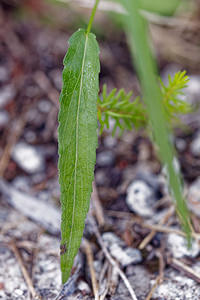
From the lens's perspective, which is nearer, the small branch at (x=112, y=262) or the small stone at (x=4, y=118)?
the small branch at (x=112, y=262)

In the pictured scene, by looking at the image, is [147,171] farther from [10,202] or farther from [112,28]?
[112,28]

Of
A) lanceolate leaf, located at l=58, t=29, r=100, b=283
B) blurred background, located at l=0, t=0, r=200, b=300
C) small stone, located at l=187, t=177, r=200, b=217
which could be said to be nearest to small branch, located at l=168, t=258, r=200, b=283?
blurred background, located at l=0, t=0, r=200, b=300

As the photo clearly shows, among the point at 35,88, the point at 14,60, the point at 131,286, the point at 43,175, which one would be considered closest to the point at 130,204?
the point at 131,286

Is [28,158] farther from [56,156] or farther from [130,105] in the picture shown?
[130,105]

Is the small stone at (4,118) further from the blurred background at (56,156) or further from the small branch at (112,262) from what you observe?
the small branch at (112,262)

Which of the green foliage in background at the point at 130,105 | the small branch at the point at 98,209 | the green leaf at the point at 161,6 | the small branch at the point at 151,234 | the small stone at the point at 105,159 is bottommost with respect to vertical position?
the small branch at the point at 151,234

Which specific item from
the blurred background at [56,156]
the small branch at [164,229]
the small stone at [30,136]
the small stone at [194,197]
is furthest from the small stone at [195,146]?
the small stone at [30,136]

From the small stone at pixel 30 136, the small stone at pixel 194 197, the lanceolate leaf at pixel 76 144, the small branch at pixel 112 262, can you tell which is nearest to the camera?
the lanceolate leaf at pixel 76 144

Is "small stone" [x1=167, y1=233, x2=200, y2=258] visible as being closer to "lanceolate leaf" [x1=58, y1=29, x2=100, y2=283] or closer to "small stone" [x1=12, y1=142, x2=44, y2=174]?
"lanceolate leaf" [x1=58, y1=29, x2=100, y2=283]
